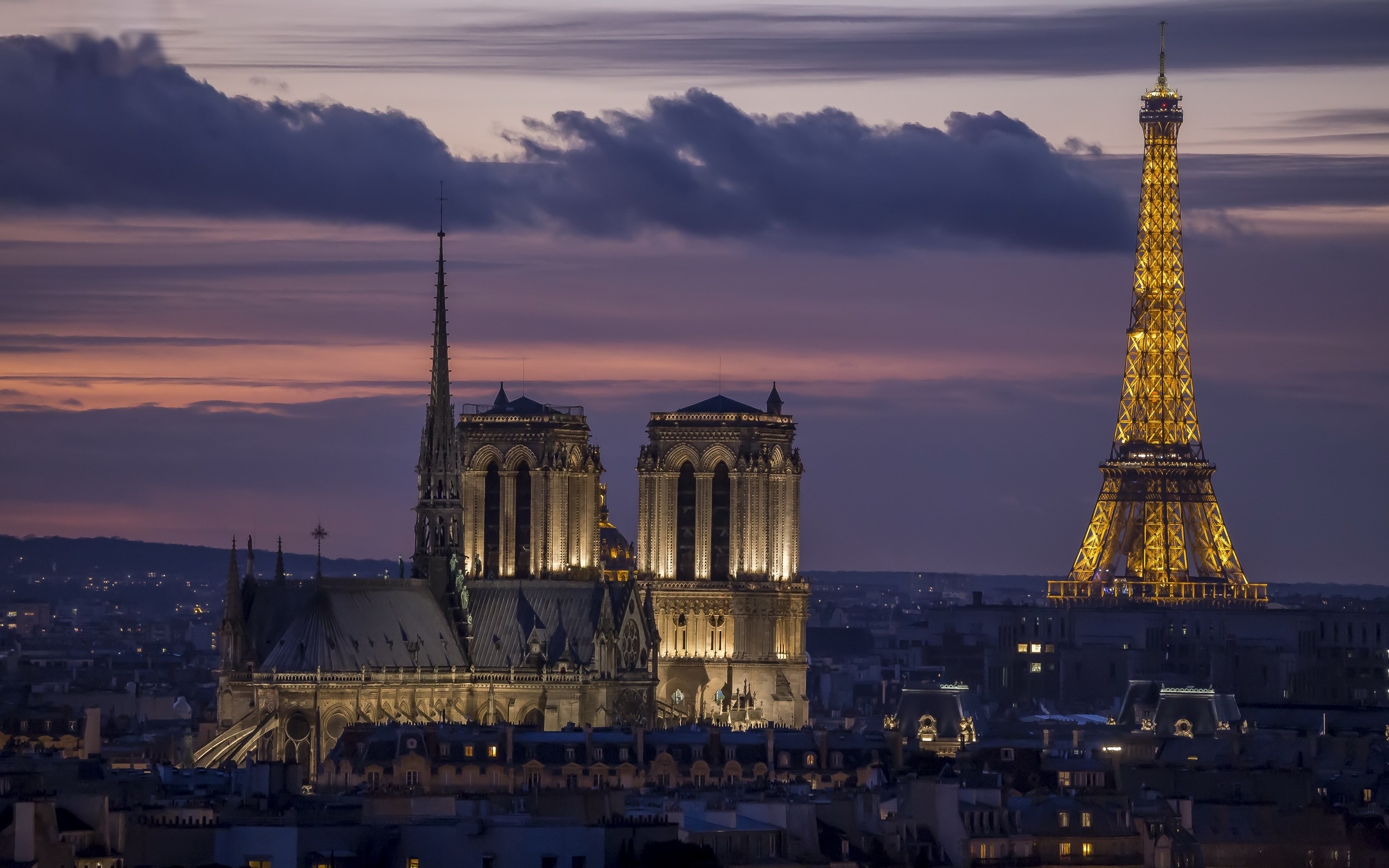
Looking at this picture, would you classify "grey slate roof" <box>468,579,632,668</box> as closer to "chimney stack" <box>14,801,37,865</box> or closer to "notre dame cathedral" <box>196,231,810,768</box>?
"notre dame cathedral" <box>196,231,810,768</box>

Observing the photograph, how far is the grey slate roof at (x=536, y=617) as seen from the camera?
7205 inches

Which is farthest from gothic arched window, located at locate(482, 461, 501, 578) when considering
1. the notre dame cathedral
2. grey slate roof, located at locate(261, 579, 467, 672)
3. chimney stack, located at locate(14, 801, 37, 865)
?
chimney stack, located at locate(14, 801, 37, 865)

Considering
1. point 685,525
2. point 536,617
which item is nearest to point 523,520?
point 685,525

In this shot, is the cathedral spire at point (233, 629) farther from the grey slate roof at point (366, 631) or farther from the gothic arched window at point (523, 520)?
the gothic arched window at point (523, 520)

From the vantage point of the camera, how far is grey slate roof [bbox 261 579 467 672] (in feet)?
567

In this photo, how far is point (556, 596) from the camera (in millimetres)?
185250

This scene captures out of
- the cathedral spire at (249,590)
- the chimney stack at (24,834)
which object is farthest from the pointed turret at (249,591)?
the chimney stack at (24,834)

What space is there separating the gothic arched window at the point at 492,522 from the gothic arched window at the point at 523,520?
685mm

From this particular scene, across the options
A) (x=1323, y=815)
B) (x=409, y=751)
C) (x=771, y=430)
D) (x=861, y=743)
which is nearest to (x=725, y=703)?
(x=771, y=430)

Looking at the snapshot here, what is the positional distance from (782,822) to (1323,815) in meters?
22.4

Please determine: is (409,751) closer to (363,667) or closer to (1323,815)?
(363,667)

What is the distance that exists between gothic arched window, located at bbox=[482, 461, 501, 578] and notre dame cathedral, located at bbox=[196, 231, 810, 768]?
7 cm

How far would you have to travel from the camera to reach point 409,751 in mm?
156375

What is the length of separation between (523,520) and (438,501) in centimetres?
747
